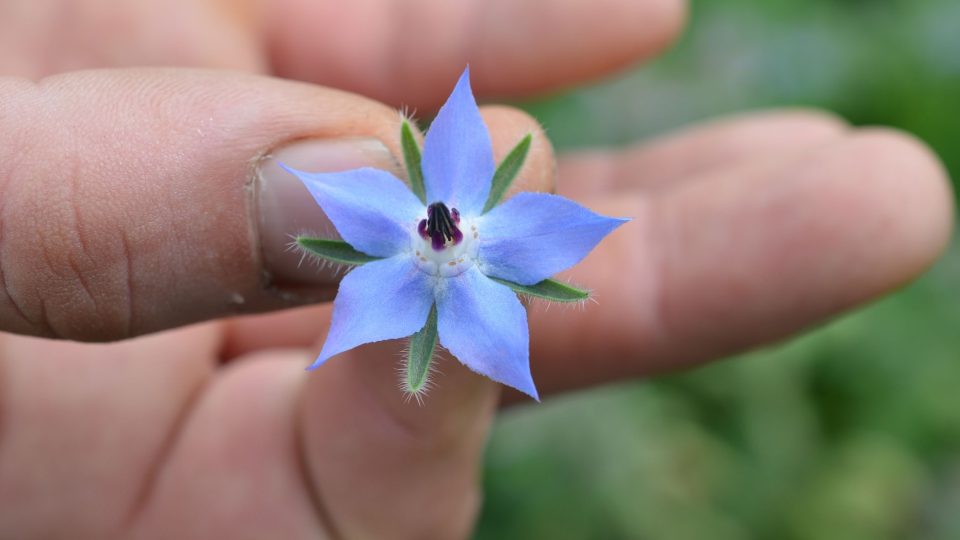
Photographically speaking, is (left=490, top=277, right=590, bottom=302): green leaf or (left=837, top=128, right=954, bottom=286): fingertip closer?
(left=490, top=277, right=590, bottom=302): green leaf

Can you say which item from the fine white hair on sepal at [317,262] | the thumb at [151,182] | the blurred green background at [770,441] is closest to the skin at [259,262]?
the thumb at [151,182]

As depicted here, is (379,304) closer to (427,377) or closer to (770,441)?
(427,377)

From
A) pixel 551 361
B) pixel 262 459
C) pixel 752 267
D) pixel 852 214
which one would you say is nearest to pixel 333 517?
pixel 262 459

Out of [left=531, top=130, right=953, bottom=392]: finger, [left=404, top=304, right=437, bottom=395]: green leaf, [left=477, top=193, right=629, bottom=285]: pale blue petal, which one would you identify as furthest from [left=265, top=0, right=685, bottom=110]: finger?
[left=404, top=304, right=437, bottom=395]: green leaf

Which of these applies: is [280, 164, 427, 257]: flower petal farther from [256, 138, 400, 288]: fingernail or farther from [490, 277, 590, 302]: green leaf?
[490, 277, 590, 302]: green leaf

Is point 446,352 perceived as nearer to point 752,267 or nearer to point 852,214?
point 752,267
